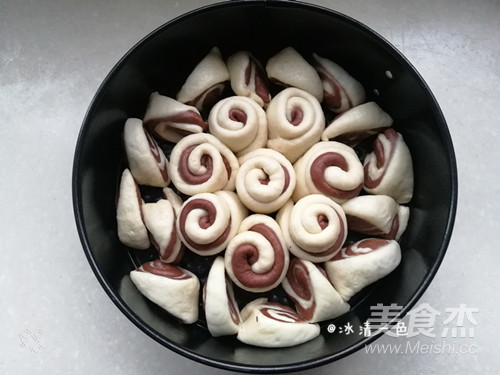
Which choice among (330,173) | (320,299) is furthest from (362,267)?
(330,173)

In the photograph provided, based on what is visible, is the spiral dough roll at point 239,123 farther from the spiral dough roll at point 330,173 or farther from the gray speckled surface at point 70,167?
the gray speckled surface at point 70,167

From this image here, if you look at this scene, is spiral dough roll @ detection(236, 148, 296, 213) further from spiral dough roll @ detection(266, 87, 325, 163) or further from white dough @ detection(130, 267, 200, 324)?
white dough @ detection(130, 267, 200, 324)

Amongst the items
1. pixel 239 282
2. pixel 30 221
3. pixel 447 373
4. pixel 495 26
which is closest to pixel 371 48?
pixel 495 26

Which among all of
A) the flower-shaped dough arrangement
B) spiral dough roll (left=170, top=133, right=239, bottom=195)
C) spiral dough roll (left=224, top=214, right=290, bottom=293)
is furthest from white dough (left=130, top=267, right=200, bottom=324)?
spiral dough roll (left=170, top=133, right=239, bottom=195)

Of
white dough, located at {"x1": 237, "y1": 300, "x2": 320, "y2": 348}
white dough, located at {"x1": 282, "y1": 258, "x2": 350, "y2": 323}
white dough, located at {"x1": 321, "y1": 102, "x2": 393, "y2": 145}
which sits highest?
white dough, located at {"x1": 321, "y1": 102, "x2": 393, "y2": 145}

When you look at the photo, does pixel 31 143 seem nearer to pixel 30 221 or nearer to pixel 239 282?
pixel 30 221

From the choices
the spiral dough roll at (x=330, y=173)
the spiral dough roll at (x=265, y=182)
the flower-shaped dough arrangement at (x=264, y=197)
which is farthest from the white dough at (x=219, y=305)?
the spiral dough roll at (x=330, y=173)

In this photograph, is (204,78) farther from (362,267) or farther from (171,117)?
(362,267)
